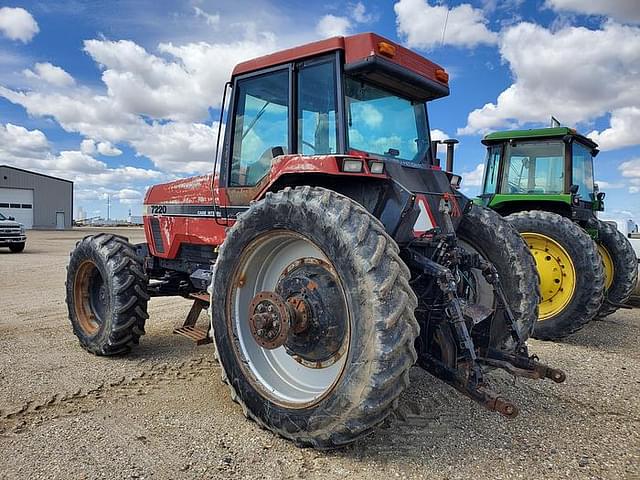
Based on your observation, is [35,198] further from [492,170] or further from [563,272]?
[563,272]

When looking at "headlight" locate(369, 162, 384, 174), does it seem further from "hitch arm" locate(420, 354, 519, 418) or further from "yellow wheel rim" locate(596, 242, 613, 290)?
"yellow wheel rim" locate(596, 242, 613, 290)

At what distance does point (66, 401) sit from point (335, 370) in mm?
2028

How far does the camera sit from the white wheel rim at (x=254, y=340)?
10.9 ft

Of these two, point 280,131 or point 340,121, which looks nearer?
point 340,121

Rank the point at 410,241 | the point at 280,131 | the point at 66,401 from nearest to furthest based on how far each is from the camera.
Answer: the point at 410,241, the point at 66,401, the point at 280,131

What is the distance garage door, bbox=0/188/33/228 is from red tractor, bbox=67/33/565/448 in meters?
42.9

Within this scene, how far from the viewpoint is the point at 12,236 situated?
18422 millimetres

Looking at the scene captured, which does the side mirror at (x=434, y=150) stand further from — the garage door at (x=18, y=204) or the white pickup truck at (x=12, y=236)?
the garage door at (x=18, y=204)

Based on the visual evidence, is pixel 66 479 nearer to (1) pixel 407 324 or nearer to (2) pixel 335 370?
(2) pixel 335 370

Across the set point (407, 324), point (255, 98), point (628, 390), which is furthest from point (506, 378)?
point (255, 98)

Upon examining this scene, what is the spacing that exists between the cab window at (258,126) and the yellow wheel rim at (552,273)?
3.80 meters

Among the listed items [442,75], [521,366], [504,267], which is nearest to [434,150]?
[442,75]

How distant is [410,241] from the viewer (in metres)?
3.46

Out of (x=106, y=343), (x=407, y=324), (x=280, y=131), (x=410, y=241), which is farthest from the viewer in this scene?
(x=106, y=343)
